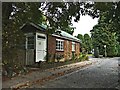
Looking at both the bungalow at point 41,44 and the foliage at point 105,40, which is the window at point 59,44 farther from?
the foliage at point 105,40

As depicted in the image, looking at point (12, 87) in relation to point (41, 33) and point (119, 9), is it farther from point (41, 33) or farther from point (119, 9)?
point (41, 33)

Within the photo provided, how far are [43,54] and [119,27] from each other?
31.1 feet

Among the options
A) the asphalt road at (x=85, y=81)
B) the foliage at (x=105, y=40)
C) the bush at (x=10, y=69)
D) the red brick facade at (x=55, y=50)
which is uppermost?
the foliage at (x=105, y=40)

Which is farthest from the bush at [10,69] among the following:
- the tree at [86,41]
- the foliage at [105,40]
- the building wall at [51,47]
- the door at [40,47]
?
the tree at [86,41]

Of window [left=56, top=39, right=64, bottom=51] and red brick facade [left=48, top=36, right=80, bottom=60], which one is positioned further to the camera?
window [left=56, top=39, right=64, bottom=51]

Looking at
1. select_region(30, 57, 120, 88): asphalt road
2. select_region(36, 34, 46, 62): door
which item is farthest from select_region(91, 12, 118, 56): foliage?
select_region(30, 57, 120, 88): asphalt road

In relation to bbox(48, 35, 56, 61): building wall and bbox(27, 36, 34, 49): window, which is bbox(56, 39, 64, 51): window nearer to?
bbox(48, 35, 56, 61): building wall

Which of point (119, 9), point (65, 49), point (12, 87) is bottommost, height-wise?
point (12, 87)

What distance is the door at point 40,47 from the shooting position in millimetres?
22831

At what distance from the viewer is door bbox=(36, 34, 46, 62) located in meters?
22.8

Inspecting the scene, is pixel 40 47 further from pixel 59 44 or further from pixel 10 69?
pixel 10 69

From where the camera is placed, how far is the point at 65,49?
30047 mm

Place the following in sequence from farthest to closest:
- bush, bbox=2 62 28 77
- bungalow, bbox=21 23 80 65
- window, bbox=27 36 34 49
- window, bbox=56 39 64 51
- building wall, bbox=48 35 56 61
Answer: window, bbox=56 39 64 51 < building wall, bbox=48 35 56 61 < window, bbox=27 36 34 49 < bungalow, bbox=21 23 80 65 < bush, bbox=2 62 28 77

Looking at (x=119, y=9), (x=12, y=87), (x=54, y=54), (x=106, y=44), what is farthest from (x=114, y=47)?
(x=12, y=87)
